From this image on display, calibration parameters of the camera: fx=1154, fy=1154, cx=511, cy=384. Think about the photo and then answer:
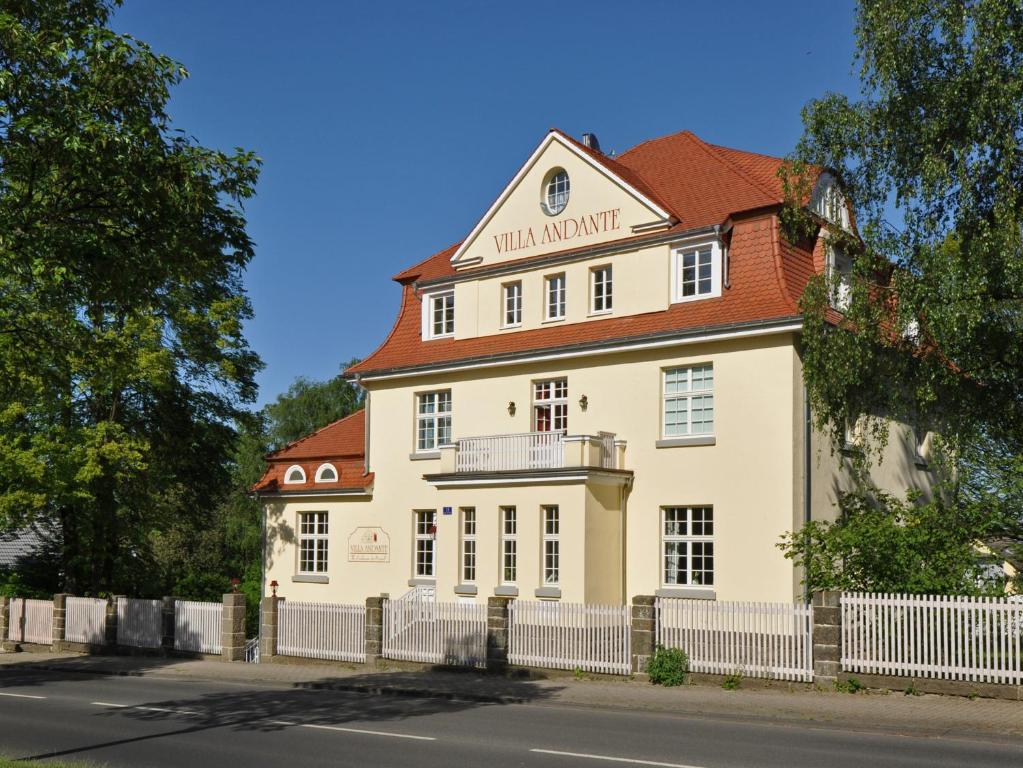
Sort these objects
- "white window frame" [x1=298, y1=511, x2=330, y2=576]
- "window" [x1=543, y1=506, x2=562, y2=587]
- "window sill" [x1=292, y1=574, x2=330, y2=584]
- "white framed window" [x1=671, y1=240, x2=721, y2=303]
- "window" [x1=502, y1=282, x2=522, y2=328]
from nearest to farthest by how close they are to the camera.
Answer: "white framed window" [x1=671, y1=240, x2=721, y2=303]
"window" [x1=543, y1=506, x2=562, y2=587]
"window" [x1=502, y1=282, x2=522, y2=328]
"window sill" [x1=292, y1=574, x2=330, y2=584]
"white window frame" [x1=298, y1=511, x2=330, y2=576]

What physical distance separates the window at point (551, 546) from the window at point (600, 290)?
4.95m

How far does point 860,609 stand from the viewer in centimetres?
Result: 1770

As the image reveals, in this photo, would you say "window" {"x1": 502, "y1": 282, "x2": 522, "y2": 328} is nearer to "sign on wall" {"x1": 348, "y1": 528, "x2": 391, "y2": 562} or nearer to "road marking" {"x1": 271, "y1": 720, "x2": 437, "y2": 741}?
"sign on wall" {"x1": 348, "y1": 528, "x2": 391, "y2": 562}

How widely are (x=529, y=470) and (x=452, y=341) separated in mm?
5788

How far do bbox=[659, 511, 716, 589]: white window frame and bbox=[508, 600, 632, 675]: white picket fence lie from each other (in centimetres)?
421

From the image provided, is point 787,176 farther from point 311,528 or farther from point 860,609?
point 311,528

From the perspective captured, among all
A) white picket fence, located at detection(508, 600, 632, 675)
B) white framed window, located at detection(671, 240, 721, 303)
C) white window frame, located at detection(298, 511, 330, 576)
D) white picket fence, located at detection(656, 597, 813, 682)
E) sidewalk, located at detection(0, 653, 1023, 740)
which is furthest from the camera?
white window frame, located at detection(298, 511, 330, 576)

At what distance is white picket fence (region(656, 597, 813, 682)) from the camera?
59.0ft

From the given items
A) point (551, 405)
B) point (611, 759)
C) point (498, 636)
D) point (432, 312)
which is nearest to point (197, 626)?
point (498, 636)

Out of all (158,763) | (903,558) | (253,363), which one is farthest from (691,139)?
(158,763)

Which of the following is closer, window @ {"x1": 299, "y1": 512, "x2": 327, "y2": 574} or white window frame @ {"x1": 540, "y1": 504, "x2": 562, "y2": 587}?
white window frame @ {"x1": 540, "y1": 504, "x2": 562, "y2": 587}

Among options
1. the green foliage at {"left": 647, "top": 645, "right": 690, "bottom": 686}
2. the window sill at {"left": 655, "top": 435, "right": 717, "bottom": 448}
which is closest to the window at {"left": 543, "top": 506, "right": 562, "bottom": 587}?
the window sill at {"left": 655, "top": 435, "right": 717, "bottom": 448}

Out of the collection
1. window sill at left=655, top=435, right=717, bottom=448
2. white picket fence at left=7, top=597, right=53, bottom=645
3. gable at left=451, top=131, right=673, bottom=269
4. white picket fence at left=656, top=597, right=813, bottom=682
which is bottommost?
white picket fence at left=7, top=597, right=53, bottom=645

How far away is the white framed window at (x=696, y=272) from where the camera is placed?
25047mm
